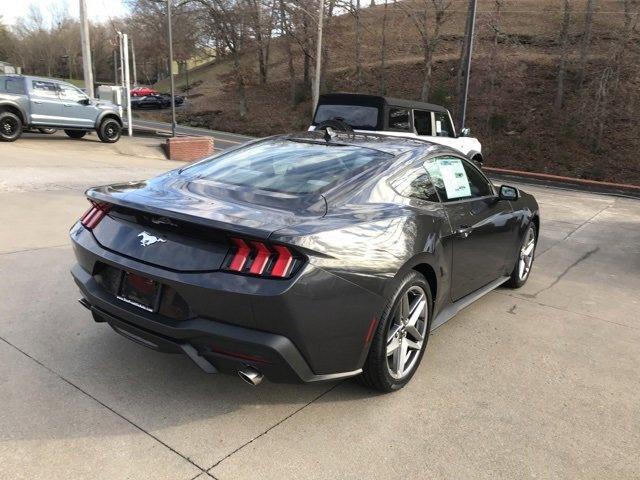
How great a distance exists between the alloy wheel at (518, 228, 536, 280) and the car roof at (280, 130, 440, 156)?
1790mm

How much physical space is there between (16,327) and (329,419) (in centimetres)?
235

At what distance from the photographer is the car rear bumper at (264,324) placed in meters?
2.47

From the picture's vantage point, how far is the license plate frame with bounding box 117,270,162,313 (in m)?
2.71

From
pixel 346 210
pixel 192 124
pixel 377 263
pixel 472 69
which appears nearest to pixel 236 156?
pixel 346 210

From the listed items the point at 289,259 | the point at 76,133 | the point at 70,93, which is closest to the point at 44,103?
the point at 70,93

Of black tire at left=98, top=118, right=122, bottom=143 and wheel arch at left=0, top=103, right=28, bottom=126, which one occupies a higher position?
wheel arch at left=0, top=103, right=28, bottom=126

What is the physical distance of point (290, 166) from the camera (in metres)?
3.53

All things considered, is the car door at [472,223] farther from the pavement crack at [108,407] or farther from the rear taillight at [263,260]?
the pavement crack at [108,407]

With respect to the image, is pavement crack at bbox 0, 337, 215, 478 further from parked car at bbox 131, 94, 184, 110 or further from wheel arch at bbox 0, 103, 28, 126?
parked car at bbox 131, 94, 184, 110

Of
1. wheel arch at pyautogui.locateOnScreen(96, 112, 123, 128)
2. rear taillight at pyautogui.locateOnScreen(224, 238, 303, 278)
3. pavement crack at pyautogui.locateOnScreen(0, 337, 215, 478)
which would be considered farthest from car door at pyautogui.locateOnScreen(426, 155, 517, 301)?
wheel arch at pyautogui.locateOnScreen(96, 112, 123, 128)

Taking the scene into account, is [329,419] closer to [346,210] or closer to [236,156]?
[346,210]

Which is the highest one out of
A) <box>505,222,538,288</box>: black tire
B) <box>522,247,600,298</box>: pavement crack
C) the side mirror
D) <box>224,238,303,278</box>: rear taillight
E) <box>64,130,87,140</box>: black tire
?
the side mirror

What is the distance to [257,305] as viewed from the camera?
2441mm

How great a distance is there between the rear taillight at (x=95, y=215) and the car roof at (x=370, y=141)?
158 centimetres
